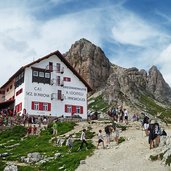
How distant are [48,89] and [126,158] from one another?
48.4 meters

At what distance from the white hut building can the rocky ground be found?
3856cm

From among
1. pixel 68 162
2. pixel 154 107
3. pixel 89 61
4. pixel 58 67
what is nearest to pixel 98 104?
pixel 89 61

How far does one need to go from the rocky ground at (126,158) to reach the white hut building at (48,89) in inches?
1518

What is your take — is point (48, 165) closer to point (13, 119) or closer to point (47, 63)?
point (13, 119)

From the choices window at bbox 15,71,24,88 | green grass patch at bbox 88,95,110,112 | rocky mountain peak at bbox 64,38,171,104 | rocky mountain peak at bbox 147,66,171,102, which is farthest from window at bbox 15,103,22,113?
rocky mountain peak at bbox 147,66,171,102

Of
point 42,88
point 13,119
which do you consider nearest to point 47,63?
point 42,88

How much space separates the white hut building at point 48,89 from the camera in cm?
8600

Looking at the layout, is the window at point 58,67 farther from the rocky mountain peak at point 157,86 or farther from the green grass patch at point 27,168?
the rocky mountain peak at point 157,86

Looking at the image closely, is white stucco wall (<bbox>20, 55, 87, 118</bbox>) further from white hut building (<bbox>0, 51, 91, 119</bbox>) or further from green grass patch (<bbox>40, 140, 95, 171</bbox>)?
green grass patch (<bbox>40, 140, 95, 171</bbox>)

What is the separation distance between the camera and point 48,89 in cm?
8781

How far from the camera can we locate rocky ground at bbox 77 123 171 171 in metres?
37.6

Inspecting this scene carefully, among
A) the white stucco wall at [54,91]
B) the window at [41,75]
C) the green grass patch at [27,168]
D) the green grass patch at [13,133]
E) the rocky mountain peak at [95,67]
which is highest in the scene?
the rocky mountain peak at [95,67]

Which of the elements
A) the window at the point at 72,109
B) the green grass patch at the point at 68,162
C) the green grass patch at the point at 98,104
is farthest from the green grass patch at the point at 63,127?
the green grass patch at the point at 98,104

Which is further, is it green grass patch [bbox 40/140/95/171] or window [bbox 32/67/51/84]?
window [bbox 32/67/51/84]
